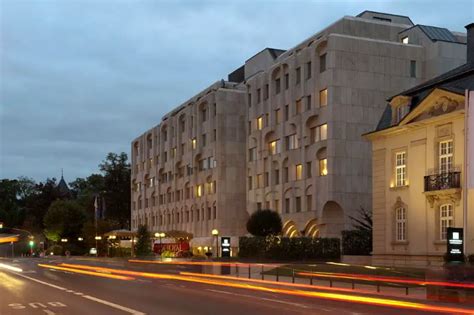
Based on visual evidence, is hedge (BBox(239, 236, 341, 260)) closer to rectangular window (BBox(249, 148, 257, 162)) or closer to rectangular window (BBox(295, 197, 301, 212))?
rectangular window (BBox(295, 197, 301, 212))

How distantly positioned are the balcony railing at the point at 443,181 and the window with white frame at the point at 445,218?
1.23 m

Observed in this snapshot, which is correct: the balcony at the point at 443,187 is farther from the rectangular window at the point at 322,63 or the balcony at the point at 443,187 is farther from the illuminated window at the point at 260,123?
the illuminated window at the point at 260,123

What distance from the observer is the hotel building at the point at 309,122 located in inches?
2486

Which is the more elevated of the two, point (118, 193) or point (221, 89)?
point (221, 89)

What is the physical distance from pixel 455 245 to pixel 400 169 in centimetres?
1646

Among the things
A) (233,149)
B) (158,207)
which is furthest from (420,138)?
(158,207)

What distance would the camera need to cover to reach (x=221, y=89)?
277 feet

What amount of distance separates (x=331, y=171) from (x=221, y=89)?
2574cm

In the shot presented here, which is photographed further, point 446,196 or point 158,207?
point 158,207

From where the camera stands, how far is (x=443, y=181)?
42062 millimetres

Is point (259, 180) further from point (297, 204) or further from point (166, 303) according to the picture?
point (166, 303)

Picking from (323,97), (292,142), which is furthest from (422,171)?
(292,142)

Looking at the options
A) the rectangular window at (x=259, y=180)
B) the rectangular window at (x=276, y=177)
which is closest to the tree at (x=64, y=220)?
the rectangular window at (x=259, y=180)

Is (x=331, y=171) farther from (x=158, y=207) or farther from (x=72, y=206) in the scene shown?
(x=72, y=206)
